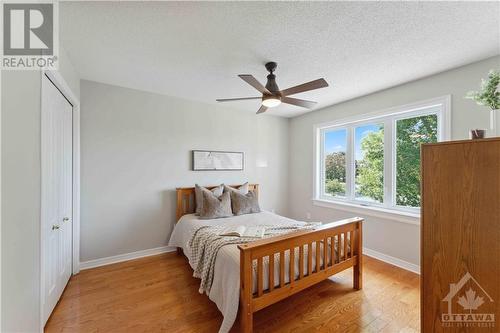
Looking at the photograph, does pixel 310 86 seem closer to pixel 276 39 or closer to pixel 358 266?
pixel 276 39

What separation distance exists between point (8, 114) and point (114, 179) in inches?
81.5

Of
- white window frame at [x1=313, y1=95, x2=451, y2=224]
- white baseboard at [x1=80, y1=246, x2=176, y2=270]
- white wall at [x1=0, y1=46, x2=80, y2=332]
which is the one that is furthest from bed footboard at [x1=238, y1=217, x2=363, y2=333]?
white baseboard at [x1=80, y1=246, x2=176, y2=270]

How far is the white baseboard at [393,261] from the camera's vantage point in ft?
9.00

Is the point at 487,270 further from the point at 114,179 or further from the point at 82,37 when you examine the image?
the point at 114,179

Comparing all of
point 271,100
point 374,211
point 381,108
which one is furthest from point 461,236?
point 381,108

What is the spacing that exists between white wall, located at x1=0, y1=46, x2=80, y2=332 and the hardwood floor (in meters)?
0.56

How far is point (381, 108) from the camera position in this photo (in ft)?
10.4

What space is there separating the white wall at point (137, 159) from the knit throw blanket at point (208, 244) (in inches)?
44.4

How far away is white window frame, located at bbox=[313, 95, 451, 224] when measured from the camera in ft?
8.74

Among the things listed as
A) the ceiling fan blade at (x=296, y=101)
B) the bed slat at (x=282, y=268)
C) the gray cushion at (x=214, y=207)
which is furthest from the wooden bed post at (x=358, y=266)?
the gray cushion at (x=214, y=207)

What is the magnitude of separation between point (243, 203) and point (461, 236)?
8.41 ft

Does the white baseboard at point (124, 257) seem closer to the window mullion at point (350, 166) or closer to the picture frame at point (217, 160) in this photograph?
the picture frame at point (217, 160)

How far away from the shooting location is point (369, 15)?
A: 1.60 meters

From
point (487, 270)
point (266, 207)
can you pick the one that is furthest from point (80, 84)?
point (487, 270)
